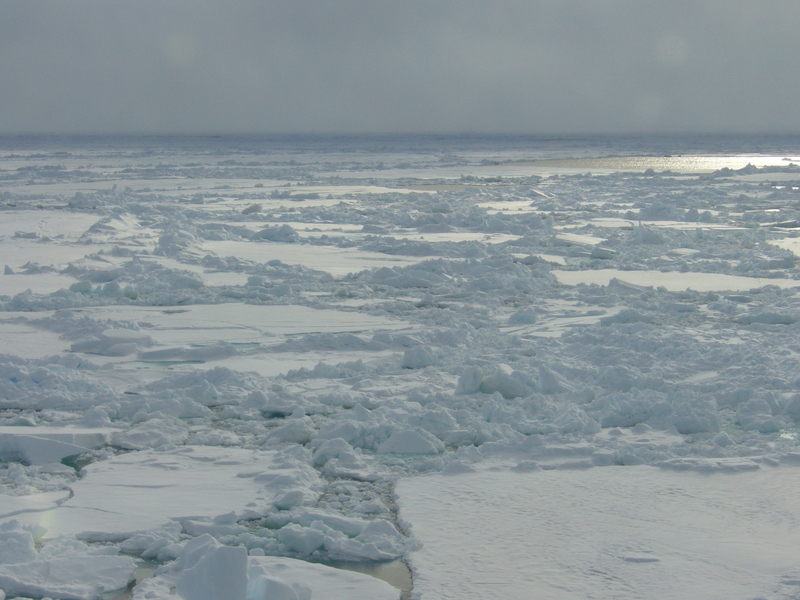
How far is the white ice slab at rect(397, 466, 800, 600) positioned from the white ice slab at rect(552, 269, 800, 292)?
453 centimetres

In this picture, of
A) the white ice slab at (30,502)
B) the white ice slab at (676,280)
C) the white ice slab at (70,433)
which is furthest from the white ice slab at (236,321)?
the white ice slab at (676,280)

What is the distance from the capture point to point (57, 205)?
1597 centimetres

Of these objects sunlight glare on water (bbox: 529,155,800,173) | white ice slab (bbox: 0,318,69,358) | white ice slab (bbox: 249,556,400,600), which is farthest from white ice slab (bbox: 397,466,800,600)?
sunlight glare on water (bbox: 529,155,800,173)

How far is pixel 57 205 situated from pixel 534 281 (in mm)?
11650

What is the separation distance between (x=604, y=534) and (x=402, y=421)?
57.5 inches

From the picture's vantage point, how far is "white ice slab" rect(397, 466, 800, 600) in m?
2.69

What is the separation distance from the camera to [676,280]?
8273 mm

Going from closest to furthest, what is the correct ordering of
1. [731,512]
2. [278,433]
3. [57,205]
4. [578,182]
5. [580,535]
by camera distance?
1. [580,535]
2. [731,512]
3. [278,433]
4. [57,205]
5. [578,182]

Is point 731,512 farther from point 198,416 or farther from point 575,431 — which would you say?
point 198,416

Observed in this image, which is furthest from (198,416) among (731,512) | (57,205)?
(57,205)

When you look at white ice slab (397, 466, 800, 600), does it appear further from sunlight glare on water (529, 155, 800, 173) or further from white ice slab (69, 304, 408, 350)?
sunlight glare on water (529, 155, 800, 173)

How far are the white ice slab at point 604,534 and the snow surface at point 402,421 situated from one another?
0.01m

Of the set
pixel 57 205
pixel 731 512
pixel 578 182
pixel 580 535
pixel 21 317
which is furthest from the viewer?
pixel 578 182

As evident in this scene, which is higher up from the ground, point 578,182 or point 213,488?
point 578,182
